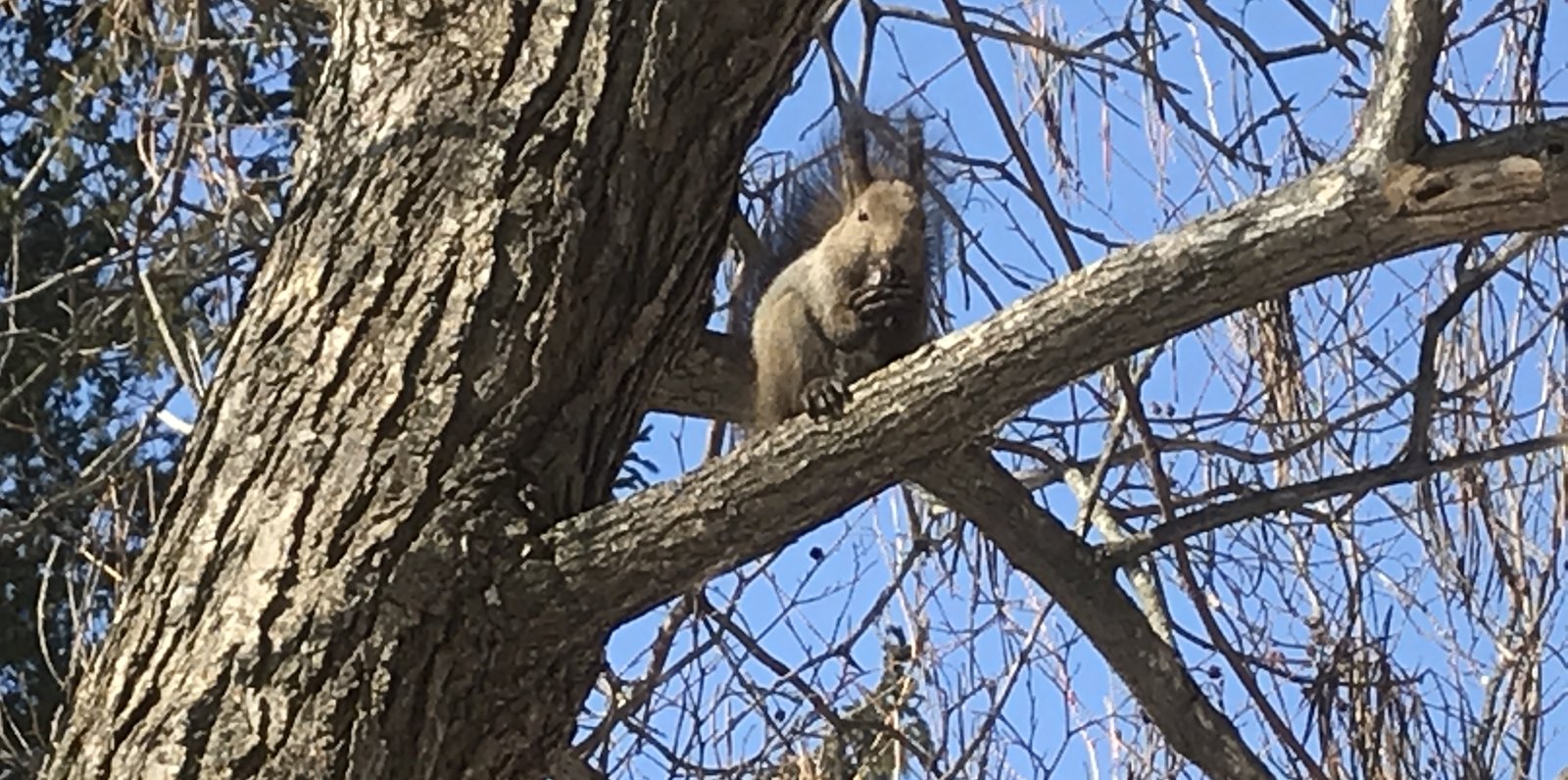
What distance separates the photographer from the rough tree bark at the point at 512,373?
68.6 inches

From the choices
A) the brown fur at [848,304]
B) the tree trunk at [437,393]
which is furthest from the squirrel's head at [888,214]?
the tree trunk at [437,393]

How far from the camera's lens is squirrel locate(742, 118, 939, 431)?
2.56 metres

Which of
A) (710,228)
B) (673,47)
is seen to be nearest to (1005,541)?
(710,228)

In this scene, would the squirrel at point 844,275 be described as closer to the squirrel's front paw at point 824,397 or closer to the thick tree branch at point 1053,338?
the squirrel's front paw at point 824,397

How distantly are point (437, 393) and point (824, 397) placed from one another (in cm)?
43

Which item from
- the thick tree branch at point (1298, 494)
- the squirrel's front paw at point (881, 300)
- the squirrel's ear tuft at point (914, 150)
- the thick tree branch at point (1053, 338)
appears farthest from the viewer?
the squirrel's ear tuft at point (914, 150)

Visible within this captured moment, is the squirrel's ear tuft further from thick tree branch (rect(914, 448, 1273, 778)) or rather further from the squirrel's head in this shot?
thick tree branch (rect(914, 448, 1273, 778))

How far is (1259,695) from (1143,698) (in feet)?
0.46

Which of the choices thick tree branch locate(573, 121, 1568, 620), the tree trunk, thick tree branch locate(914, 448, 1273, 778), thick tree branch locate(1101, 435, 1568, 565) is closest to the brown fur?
thick tree branch locate(914, 448, 1273, 778)

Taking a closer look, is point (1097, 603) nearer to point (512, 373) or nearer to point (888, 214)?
point (888, 214)

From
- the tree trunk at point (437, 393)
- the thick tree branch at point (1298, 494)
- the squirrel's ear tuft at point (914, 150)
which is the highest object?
the squirrel's ear tuft at point (914, 150)

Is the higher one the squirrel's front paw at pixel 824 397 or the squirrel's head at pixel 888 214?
the squirrel's head at pixel 888 214

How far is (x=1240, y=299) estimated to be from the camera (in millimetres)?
1761

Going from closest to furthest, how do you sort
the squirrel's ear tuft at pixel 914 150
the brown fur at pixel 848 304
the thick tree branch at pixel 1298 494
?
the thick tree branch at pixel 1298 494 < the brown fur at pixel 848 304 < the squirrel's ear tuft at pixel 914 150
